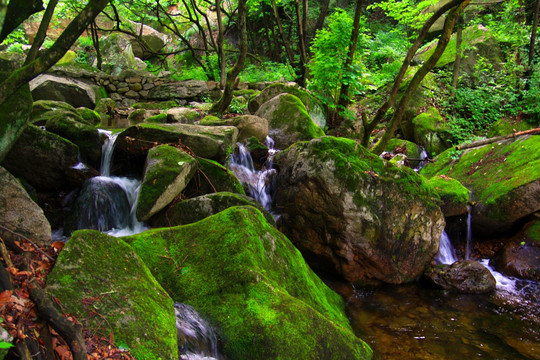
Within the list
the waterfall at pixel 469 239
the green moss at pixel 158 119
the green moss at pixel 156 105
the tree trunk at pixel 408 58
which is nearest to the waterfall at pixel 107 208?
the green moss at pixel 158 119

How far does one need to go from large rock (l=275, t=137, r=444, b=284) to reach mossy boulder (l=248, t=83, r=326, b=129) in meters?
4.55

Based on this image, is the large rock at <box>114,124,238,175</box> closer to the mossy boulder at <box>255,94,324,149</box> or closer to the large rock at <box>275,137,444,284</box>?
the large rock at <box>275,137,444,284</box>

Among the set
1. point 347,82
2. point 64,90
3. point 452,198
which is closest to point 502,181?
point 452,198

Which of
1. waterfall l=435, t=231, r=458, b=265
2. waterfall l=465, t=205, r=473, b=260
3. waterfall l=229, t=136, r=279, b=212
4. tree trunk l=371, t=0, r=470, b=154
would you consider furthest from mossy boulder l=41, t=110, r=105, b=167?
waterfall l=465, t=205, r=473, b=260

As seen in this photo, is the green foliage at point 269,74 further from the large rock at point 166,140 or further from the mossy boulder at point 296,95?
the large rock at point 166,140

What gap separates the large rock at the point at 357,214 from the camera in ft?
19.4

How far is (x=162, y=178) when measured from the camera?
542 centimetres

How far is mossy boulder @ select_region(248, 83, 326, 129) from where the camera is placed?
35.2 ft

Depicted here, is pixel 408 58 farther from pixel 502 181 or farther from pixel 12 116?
pixel 12 116

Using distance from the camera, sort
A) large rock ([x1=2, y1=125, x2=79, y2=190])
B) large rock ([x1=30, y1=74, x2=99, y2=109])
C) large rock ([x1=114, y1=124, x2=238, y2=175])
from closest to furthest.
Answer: large rock ([x1=2, y1=125, x2=79, y2=190]) < large rock ([x1=114, y1=124, x2=238, y2=175]) < large rock ([x1=30, y1=74, x2=99, y2=109])

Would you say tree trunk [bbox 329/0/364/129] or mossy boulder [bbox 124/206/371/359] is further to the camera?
tree trunk [bbox 329/0/364/129]

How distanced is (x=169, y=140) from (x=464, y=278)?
5.68 m

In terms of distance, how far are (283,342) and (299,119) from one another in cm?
702

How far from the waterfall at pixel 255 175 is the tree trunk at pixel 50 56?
14.2ft
